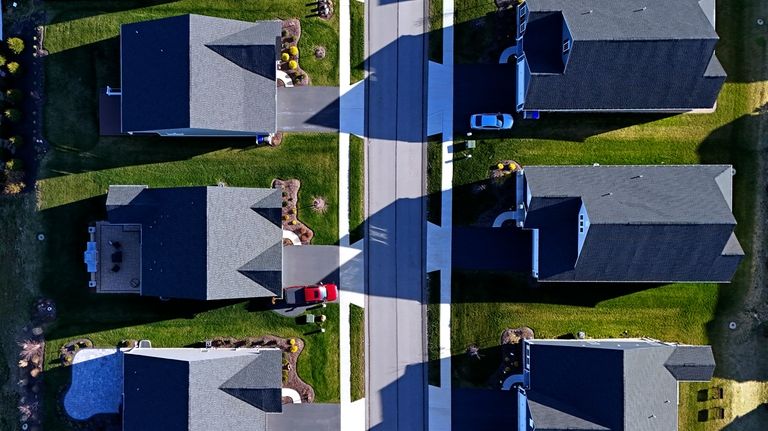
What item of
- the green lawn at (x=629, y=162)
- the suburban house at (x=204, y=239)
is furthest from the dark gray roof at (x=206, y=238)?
the green lawn at (x=629, y=162)

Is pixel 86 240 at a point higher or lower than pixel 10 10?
lower

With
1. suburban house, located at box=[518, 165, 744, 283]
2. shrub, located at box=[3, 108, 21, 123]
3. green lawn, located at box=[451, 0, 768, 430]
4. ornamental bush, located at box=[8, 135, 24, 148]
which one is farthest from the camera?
green lawn, located at box=[451, 0, 768, 430]

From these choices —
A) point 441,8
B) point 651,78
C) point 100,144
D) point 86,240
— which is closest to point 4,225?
point 86,240

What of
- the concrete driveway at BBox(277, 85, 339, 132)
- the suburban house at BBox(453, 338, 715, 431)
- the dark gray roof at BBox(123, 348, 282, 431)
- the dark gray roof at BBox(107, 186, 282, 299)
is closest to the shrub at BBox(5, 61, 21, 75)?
the dark gray roof at BBox(107, 186, 282, 299)

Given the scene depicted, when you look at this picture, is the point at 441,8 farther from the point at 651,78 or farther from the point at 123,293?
the point at 123,293

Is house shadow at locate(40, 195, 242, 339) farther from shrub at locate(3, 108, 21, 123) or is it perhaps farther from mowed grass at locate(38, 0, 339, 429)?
shrub at locate(3, 108, 21, 123)

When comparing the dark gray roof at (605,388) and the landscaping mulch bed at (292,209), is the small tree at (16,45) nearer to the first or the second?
the landscaping mulch bed at (292,209)
